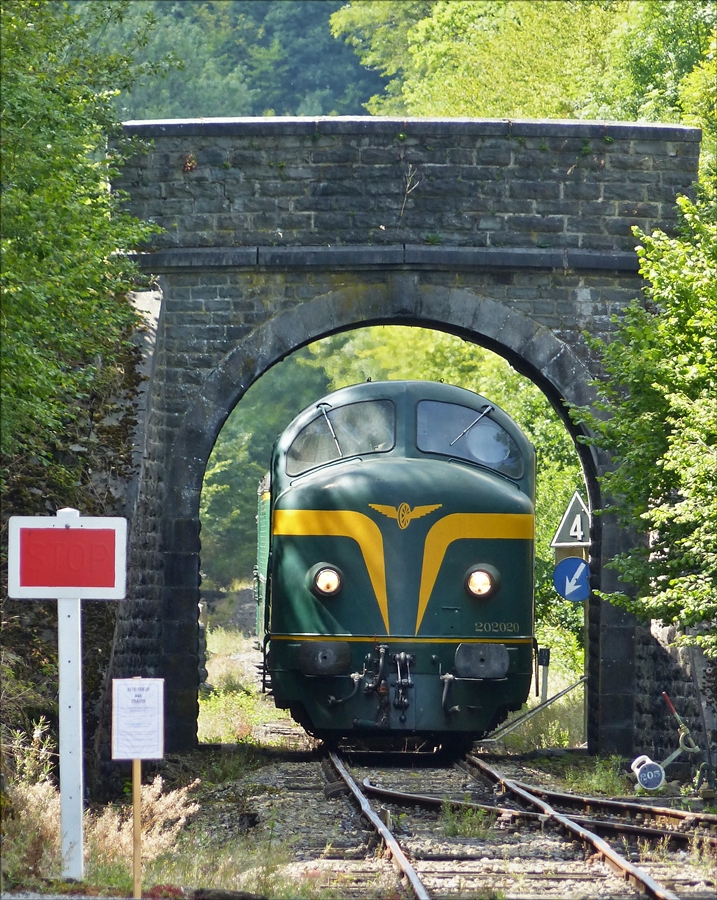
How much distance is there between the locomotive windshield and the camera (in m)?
13.2

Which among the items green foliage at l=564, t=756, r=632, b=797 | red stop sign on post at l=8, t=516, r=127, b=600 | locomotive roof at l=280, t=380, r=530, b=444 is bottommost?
green foliage at l=564, t=756, r=632, b=797

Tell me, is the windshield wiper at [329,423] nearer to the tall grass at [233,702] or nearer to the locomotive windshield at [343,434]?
the locomotive windshield at [343,434]

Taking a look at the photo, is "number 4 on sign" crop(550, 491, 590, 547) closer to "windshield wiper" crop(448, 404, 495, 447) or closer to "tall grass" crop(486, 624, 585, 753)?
"tall grass" crop(486, 624, 585, 753)

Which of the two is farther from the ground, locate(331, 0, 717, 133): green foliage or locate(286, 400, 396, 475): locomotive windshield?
locate(331, 0, 717, 133): green foliage


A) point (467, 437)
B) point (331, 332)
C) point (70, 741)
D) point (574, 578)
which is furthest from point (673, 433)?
point (331, 332)

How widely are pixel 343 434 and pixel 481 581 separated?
2004 mm

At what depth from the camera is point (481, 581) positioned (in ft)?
40.6

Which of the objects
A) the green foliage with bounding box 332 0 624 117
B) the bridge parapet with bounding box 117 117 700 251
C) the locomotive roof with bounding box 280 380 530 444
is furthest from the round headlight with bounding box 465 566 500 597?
the green foliage with bounding box 332 0 624 117

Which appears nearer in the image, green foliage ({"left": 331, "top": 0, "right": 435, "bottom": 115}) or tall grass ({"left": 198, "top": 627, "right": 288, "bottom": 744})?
tall grass ({"left": 198, "top": 627, "right": 288, "bottom": 744})

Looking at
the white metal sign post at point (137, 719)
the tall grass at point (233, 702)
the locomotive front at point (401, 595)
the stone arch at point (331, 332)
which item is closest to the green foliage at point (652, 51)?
the tall grass at point (233, 702)

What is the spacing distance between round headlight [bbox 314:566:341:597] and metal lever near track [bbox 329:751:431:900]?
160 cm

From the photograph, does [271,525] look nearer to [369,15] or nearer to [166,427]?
[166,427]

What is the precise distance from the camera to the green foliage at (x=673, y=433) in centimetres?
1046

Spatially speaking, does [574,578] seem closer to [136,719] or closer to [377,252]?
[377,252]
